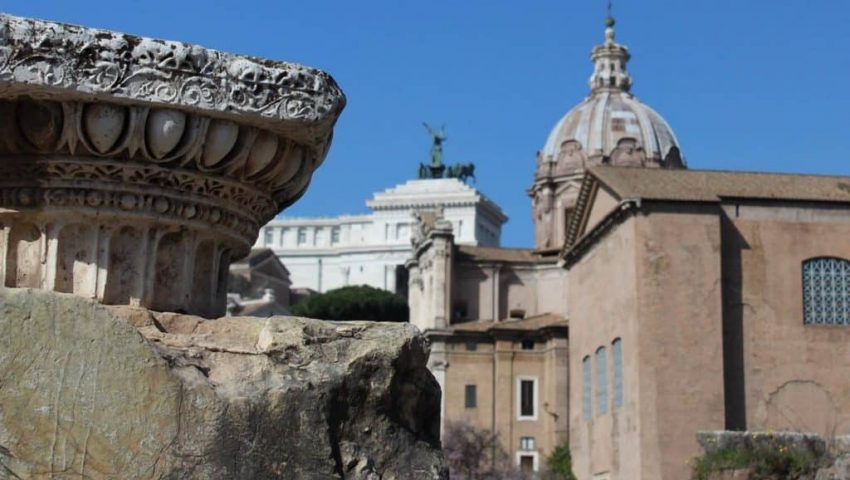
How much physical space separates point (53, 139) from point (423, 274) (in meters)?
52.6

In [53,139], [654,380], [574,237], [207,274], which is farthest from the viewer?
[574,237]

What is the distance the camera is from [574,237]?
4388cm

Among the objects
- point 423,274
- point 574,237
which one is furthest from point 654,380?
point 423,274

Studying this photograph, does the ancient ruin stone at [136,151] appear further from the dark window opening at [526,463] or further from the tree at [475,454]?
the dark window opening at [526,463]

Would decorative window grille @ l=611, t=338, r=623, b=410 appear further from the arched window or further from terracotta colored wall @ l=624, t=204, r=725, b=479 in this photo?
the arched window

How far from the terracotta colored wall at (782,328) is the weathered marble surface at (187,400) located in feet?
105

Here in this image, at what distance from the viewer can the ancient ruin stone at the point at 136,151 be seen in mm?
3227

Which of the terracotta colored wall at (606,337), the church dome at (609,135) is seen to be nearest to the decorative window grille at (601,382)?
the terracotta colored wall at (606,337)

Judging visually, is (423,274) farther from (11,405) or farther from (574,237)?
(11,405)

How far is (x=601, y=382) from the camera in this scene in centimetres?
3906

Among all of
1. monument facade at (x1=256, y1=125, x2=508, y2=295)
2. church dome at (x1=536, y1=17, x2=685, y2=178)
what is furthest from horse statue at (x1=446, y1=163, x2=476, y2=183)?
church dome at (x1=536, y1=17, x2=685, y2=178)

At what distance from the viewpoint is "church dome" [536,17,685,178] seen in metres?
58.8

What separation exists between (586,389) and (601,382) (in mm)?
1984

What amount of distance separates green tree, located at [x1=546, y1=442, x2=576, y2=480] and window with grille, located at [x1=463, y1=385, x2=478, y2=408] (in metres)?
4.73
